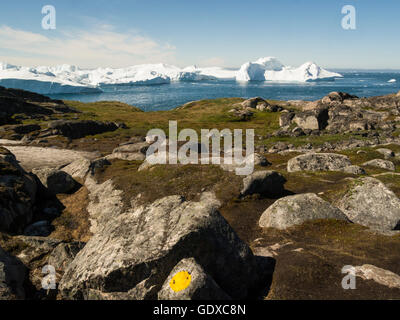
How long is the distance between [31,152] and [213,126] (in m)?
58.2

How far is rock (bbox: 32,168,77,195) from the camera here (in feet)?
110

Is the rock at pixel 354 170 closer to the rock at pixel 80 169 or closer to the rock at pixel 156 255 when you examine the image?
the rock at pixel 156 255

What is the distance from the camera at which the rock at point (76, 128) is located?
81325 mm

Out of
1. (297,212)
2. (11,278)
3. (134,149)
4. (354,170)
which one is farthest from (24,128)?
(354,170)

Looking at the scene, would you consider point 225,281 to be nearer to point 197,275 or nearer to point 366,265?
point 197,275

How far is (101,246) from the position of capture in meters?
13.0

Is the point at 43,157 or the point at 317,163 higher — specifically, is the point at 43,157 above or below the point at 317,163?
below

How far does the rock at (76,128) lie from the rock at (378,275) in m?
82.1

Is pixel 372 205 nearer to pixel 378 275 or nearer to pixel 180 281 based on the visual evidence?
pixel 378 275

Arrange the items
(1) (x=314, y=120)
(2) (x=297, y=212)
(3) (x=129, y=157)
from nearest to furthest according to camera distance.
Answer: (2) (x=297, y=212), (3) (x=129, y=157), (1) (x=314, y=120)

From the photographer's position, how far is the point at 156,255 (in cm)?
1159

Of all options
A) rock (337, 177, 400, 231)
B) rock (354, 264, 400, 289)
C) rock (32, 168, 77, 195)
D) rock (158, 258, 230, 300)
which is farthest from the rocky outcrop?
rock (354, 264, 400, 289)

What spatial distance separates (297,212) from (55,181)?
2852cm
